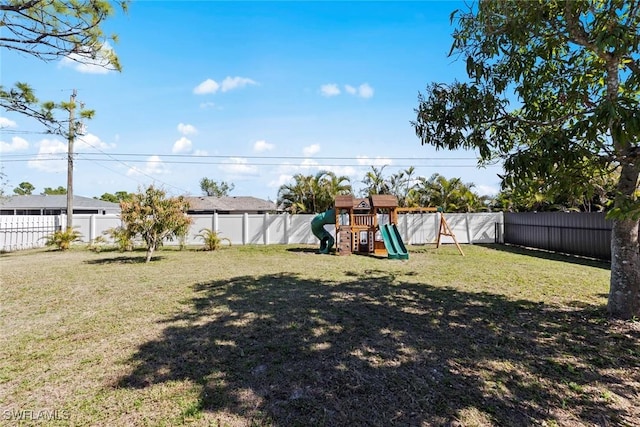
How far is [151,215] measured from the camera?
960 centimetres

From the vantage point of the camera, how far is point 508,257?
33.2 ft

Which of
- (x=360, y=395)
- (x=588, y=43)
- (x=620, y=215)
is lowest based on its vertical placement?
(x=360, y=395)

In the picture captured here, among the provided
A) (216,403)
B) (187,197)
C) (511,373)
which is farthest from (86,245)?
(511,373)

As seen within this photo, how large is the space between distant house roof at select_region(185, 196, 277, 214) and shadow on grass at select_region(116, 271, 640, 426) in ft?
74.9

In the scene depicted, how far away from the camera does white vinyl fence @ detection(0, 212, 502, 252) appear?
14.2 metres

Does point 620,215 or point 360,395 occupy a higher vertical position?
A: point 620,215

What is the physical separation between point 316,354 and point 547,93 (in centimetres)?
457

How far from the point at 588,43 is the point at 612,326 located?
3.43 m

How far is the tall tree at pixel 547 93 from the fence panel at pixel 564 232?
16.9 feet

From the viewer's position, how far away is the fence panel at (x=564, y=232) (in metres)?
9.38

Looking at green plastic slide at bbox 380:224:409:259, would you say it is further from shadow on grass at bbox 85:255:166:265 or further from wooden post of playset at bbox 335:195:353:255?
shadow on grass at bbox 85:255:166:265

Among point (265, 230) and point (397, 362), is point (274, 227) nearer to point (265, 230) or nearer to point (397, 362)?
point (265, 230)

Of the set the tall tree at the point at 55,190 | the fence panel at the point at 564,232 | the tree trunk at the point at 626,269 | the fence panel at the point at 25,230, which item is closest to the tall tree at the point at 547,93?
the tree trunk at the point at 626,269

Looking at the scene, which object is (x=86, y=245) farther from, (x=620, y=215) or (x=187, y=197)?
(x=620, y=215)
